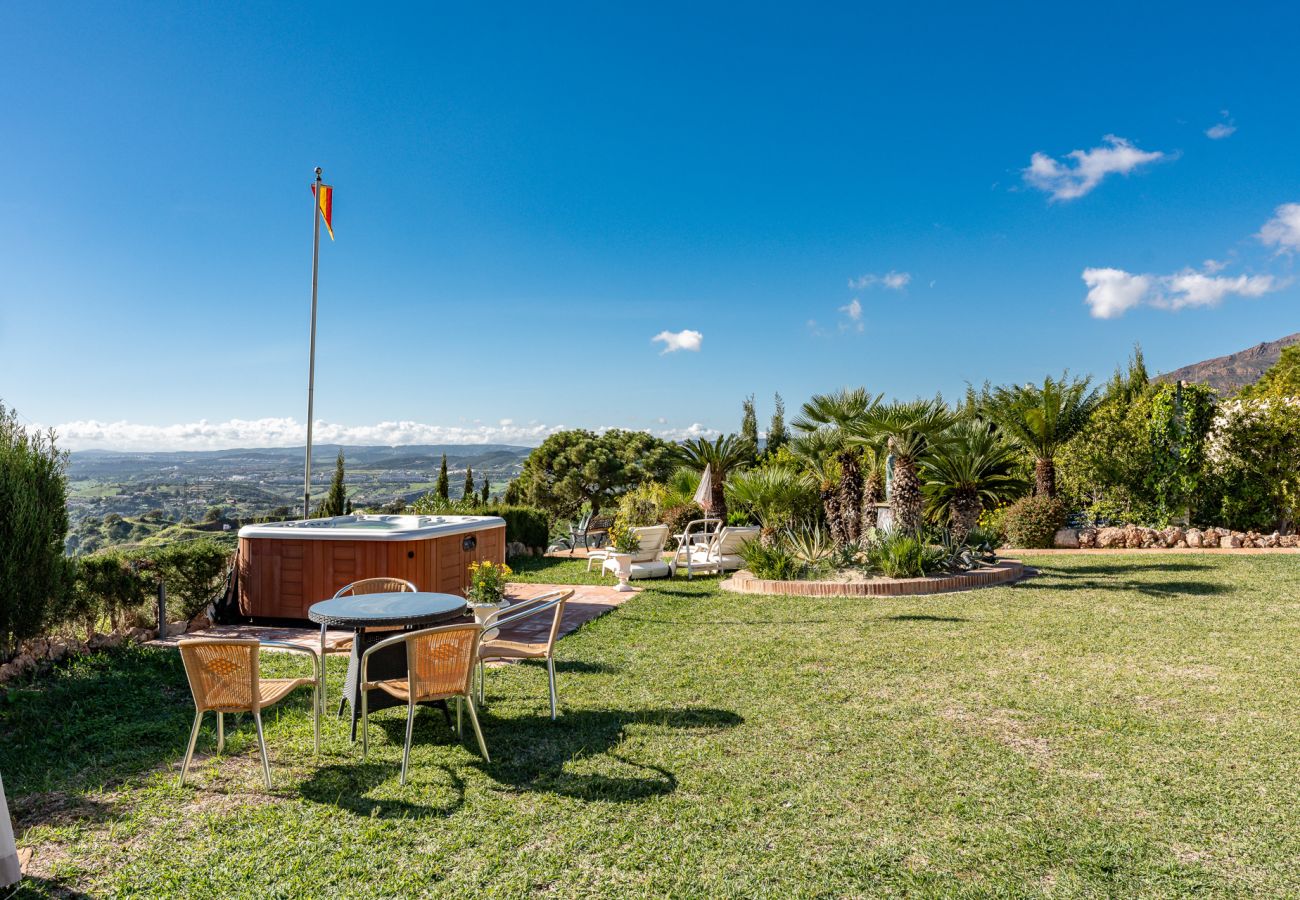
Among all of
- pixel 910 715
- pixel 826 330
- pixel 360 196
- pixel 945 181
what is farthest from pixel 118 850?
pixel 826 330

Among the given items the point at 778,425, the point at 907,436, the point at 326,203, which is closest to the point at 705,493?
the point at 907,436

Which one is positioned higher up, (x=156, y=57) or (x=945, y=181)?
(x=945, y=181)

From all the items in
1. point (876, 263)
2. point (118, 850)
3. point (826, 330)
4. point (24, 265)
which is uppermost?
point (876, 263)

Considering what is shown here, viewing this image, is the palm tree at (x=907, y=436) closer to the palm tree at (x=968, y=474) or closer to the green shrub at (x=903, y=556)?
the green shrub at (x=903, y=556)

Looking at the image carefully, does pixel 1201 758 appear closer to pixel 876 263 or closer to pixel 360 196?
pixel 360 196

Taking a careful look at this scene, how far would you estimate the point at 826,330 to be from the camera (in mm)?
21625

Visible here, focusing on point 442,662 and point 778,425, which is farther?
point 778,425

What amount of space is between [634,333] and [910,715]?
20.6 m

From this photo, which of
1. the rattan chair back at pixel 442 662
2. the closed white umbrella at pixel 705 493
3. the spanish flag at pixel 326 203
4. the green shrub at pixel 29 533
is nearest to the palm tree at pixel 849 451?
the closed white umbrella at pixel 705 493

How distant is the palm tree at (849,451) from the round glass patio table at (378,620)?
24.9ft

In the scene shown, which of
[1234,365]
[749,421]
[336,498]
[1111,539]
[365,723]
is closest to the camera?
[365,723]

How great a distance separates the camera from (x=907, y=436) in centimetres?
1012

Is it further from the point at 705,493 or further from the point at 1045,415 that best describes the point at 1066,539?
the point at 705,493

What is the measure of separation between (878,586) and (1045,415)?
7.10 metres
